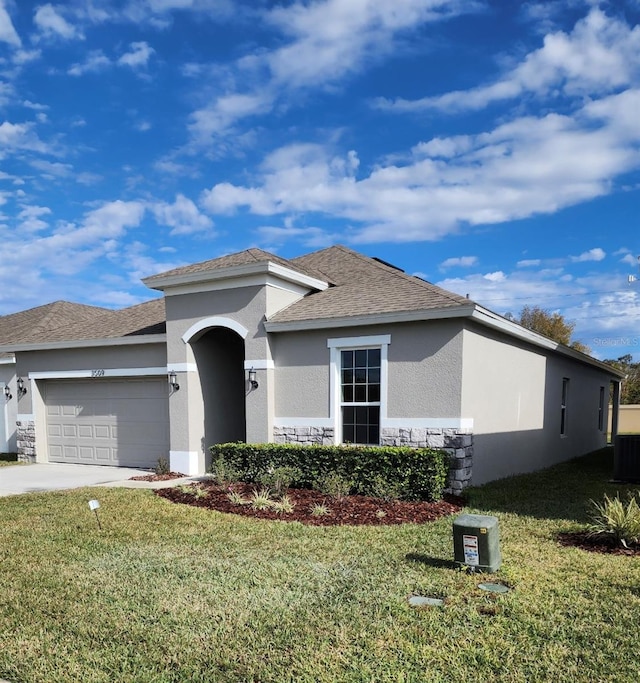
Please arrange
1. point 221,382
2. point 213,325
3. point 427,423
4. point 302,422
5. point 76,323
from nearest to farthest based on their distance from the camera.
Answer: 1. point 427,423
2. point 302,422
3. point 213,325
4. point 221,382
5. point 76,323

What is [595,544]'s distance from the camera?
6.07m

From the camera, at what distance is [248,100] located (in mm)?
11211

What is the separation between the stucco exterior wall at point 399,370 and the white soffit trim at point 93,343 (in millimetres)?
3577

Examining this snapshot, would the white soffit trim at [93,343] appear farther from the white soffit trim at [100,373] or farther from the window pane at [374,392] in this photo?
the window pane at [374,392]

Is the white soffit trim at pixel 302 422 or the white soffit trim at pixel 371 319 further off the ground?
the white soffit trim at pixel 371 319

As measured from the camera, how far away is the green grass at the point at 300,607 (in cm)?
346

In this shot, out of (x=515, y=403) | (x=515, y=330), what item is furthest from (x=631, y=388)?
(x=515, y=330)

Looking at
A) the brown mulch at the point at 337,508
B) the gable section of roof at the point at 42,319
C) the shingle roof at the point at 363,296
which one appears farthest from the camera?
the gable section of roof at the point at 42,319

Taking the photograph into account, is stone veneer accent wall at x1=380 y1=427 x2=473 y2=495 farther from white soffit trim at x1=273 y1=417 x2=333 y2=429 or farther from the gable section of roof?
the gable section of roof

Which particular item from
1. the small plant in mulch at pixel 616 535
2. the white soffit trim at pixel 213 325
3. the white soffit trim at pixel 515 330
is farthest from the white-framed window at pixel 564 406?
the white soffit trim at pixel 213 325

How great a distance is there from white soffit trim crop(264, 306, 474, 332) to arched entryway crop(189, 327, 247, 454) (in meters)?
2.14

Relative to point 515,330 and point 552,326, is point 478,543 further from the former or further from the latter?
point 552,326

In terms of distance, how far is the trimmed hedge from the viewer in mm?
8695

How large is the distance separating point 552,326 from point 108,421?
29198mm
